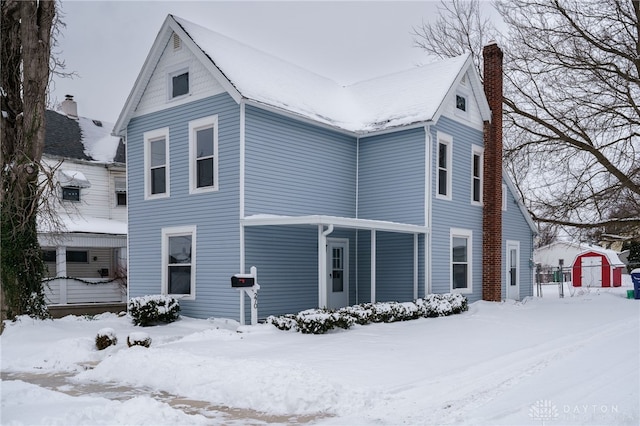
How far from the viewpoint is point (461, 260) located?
18.6 metres

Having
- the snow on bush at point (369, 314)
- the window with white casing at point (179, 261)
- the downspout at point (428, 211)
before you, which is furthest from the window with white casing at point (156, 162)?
the downspout at point (428, 211)

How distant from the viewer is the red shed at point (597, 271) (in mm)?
33938

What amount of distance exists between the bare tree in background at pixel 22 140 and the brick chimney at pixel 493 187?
13.5 metres

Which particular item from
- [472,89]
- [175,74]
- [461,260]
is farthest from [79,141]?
[461,260]

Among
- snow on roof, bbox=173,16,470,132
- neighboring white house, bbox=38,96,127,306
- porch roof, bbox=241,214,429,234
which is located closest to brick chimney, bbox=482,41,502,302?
snow on roof, bbox=173,16,470,132

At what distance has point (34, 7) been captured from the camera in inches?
559

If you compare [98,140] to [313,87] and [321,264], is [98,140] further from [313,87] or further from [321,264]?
[321,264]

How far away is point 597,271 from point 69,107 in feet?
99.0

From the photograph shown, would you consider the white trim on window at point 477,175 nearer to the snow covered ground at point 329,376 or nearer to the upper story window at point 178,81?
the snow covered ground at point 329,376

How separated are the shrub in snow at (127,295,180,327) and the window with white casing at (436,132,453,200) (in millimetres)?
8497

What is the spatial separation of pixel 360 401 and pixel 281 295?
8.57 meters

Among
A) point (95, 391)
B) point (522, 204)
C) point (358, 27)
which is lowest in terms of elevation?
point (95, 391)

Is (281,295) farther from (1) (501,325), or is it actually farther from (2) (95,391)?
(2) (95,391)

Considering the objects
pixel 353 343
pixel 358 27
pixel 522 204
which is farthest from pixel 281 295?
pixel 358 27
